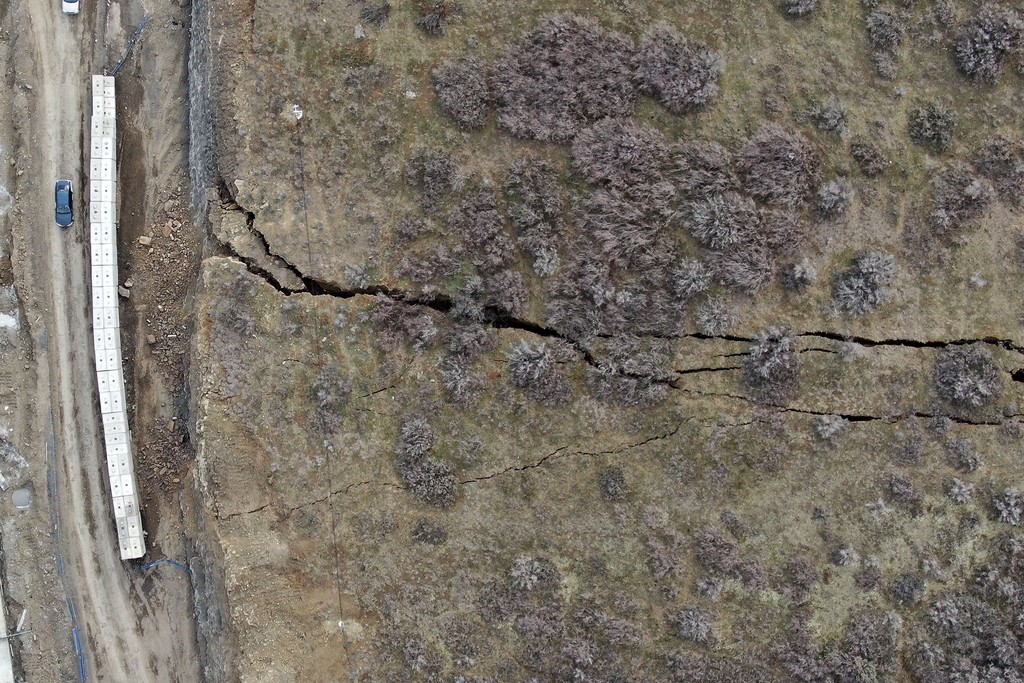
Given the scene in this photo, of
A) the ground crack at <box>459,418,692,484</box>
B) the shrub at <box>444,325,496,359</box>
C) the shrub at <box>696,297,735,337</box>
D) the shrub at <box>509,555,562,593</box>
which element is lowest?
the shrub at <box>509,555,562,593</box>

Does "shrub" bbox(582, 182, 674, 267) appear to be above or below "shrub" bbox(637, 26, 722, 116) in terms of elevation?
below

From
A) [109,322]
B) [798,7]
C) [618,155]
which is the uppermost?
[798,7]

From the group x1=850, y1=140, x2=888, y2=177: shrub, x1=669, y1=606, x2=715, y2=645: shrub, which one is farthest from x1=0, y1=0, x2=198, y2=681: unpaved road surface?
x1=850, y1=140, x2=888, y2=177: shrub

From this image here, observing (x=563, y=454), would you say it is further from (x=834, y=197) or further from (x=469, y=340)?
(x=834, y=197)

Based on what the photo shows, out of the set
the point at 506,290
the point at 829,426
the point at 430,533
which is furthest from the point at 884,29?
the point at 430,533

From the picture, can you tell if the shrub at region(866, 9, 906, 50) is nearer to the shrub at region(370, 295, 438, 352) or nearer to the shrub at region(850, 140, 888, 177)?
the shrub at region(850, 140, 888, 177)
